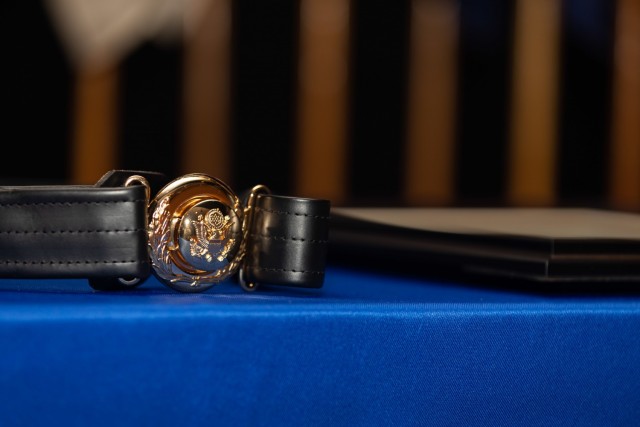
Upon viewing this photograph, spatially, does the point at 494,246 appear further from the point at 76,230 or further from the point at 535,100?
the point at 535,100

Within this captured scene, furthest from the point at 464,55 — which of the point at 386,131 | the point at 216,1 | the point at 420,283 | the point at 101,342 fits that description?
the point at 101,342

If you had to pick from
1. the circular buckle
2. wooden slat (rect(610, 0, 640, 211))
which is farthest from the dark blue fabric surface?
wooden slat (rect(610, 0, 640, 211))

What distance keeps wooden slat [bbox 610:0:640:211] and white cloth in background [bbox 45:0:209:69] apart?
1331mm

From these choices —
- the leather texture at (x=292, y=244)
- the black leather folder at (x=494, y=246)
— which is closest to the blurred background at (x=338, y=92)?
the black leather folder at (x=494, y=246)

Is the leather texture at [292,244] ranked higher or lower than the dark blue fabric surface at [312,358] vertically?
higher

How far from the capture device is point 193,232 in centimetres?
46

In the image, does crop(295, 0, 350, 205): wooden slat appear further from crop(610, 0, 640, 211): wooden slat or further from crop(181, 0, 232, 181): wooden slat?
crop(610, 0, 640, 211): wooden slat

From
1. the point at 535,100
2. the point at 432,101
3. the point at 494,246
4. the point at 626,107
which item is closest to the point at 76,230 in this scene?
the point at 494,246

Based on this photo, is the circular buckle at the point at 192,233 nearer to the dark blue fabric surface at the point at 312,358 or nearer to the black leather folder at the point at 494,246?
the dark blue fabric surface at the point at 312,358

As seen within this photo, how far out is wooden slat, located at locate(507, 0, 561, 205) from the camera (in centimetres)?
282

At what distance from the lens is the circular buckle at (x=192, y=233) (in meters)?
0.46

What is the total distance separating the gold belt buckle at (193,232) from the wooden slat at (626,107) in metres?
2.53

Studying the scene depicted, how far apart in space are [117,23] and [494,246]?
95.0 inches

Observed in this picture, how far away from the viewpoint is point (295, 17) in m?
2.75
